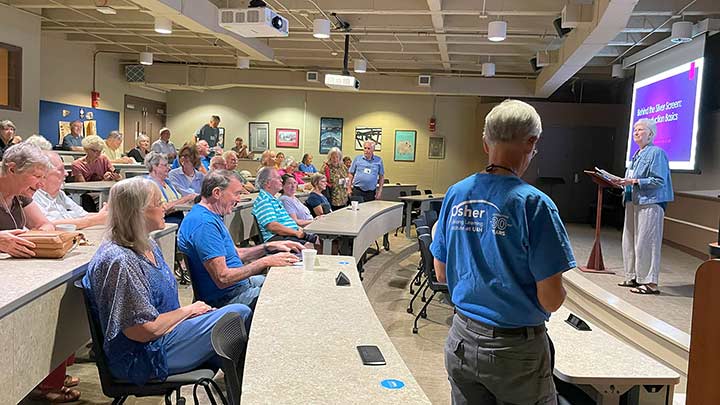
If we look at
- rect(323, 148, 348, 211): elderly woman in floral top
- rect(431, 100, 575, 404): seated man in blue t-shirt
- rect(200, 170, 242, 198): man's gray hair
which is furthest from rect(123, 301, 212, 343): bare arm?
rect(323, 148, 348, 211): elderly woman in floral top

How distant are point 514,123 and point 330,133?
12588 mm

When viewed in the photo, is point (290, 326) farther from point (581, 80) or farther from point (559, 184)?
point (581, 80)

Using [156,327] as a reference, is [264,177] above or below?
above

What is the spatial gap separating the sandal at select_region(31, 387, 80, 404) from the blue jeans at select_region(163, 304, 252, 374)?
43.5 inches

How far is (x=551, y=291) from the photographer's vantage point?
156 centimetres

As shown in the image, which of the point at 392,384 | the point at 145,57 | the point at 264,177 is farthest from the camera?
the point at 145,57

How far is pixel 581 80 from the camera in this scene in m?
12.7

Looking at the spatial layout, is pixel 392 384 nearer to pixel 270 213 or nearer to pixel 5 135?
pixel 270 213

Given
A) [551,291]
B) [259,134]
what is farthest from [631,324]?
[259,134]

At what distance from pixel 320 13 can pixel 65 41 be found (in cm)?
557

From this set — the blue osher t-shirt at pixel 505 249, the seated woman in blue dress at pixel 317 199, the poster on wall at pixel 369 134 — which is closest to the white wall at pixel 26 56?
the seated woman in blue dress at pixel 317 199

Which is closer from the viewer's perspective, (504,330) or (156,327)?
(504,330)

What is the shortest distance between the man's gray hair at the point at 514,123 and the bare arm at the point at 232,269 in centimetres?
164

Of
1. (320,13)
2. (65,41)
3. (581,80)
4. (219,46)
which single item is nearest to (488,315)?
(320,13)
